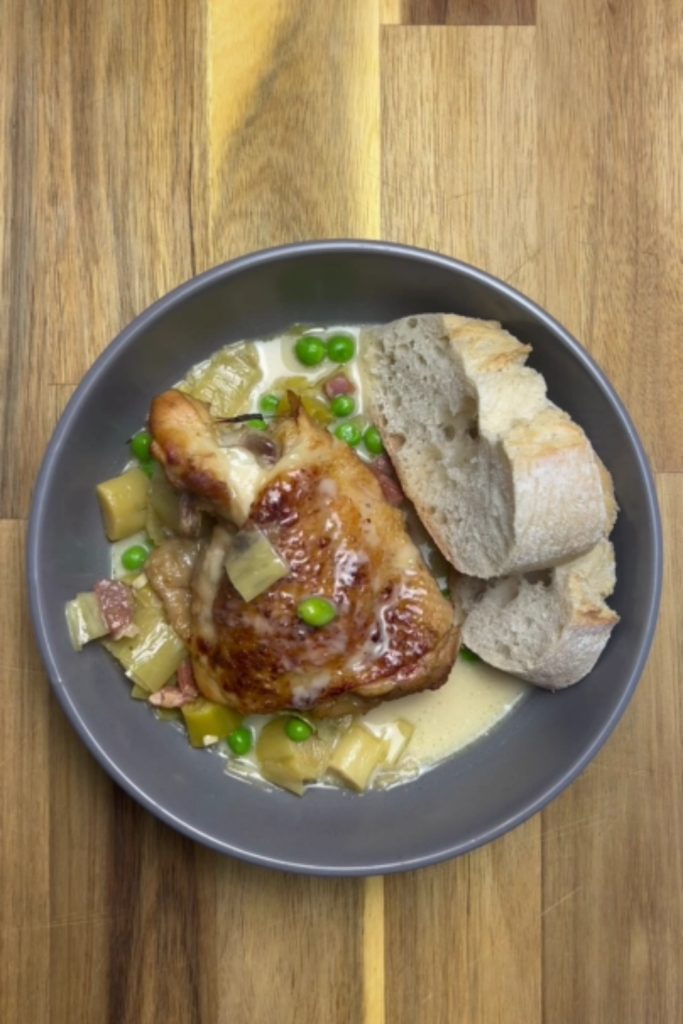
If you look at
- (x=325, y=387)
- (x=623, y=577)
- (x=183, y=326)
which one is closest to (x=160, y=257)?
(x=183, y=326)

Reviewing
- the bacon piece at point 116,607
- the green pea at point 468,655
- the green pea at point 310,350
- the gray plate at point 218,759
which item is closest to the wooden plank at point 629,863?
the gray plate at point 218,759

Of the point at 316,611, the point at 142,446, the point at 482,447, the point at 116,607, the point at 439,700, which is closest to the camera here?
the point at 316,611

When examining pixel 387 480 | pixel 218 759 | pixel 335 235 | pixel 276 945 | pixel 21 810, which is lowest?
pixel 276 945

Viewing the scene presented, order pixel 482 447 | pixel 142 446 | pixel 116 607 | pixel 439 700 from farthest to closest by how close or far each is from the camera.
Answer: pixel 439 700, pixel 142 446, pixel 116 607, pixel 482 447

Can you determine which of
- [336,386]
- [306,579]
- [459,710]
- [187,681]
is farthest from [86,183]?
[459,710]

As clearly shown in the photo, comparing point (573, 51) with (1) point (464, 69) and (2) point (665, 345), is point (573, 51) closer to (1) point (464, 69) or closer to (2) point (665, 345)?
(1) point (464, 69)

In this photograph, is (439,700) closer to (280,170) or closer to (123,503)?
(123,503)
